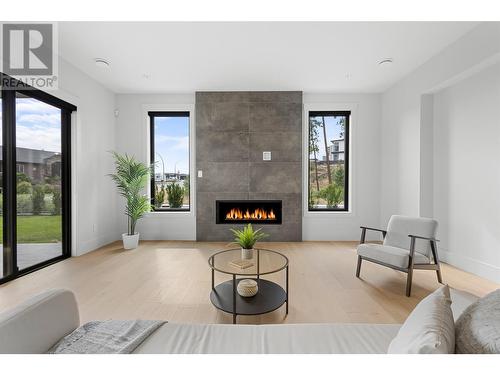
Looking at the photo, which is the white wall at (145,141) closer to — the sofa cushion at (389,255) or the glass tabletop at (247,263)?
the glass tabletop at (247,263)

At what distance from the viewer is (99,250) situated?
13.3 feet

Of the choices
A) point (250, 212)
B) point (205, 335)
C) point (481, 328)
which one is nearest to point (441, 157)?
point (250, 212)

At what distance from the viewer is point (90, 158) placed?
160 inches

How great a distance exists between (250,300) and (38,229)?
3009 mm

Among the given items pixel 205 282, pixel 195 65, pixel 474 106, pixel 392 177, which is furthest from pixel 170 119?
pixel 474 106

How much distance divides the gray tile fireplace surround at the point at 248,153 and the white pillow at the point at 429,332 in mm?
3683

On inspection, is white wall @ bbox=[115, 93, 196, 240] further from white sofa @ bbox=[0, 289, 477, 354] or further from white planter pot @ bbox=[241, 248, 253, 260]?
white sofa @ bbox=[0, 289, 477, 354]

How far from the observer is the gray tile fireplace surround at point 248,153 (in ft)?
15.1

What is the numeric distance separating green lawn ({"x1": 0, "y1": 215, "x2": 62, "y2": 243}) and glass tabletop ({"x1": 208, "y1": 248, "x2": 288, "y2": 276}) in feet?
A: 8.19

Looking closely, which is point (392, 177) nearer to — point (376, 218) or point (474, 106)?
point (376, 218)

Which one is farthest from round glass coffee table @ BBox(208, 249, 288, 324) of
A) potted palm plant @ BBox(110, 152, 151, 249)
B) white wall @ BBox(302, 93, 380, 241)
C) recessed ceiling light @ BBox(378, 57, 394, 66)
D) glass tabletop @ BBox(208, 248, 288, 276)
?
recessed ceiling light @ BBox(378, 57, 394, 66)

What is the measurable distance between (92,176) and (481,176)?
548 cm

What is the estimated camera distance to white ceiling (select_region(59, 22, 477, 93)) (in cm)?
270

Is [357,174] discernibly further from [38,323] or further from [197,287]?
[38,323]
